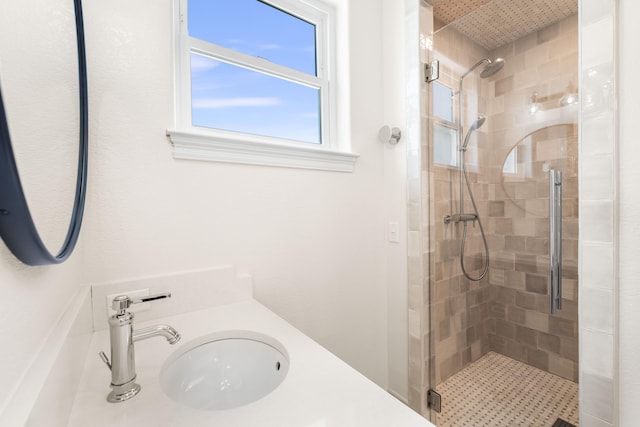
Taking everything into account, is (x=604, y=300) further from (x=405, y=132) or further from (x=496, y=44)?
(x=496, y=44)

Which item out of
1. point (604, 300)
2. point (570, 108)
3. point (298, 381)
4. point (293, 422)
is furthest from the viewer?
point (570, 108)

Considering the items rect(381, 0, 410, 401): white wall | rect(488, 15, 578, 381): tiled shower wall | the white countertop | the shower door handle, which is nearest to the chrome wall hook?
rect(381, 0, 410, 401): white wall

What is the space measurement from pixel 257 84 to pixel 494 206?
4.54 feet

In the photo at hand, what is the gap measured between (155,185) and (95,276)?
1.19 ft

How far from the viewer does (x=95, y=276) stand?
3.07ft

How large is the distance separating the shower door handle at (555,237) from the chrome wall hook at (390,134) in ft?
2.37

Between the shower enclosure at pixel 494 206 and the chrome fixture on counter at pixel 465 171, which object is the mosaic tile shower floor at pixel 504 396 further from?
the chrome fixture on counter at pixel 465 171

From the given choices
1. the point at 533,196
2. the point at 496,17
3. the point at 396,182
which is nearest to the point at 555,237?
the point at 533,196

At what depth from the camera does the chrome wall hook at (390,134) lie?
155 cm

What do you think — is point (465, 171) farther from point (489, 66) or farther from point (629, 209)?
point (629, 209)

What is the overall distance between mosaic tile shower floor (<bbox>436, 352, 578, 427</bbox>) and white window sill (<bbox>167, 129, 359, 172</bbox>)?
142 cm

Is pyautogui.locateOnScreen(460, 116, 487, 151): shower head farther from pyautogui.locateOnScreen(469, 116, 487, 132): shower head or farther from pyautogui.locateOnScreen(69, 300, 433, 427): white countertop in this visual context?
pyautogui.locateOnScreen(69, 300, 433, 427): white countertop

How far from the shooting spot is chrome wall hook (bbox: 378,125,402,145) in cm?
155

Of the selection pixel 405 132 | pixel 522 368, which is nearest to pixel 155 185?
pixel 405 132
